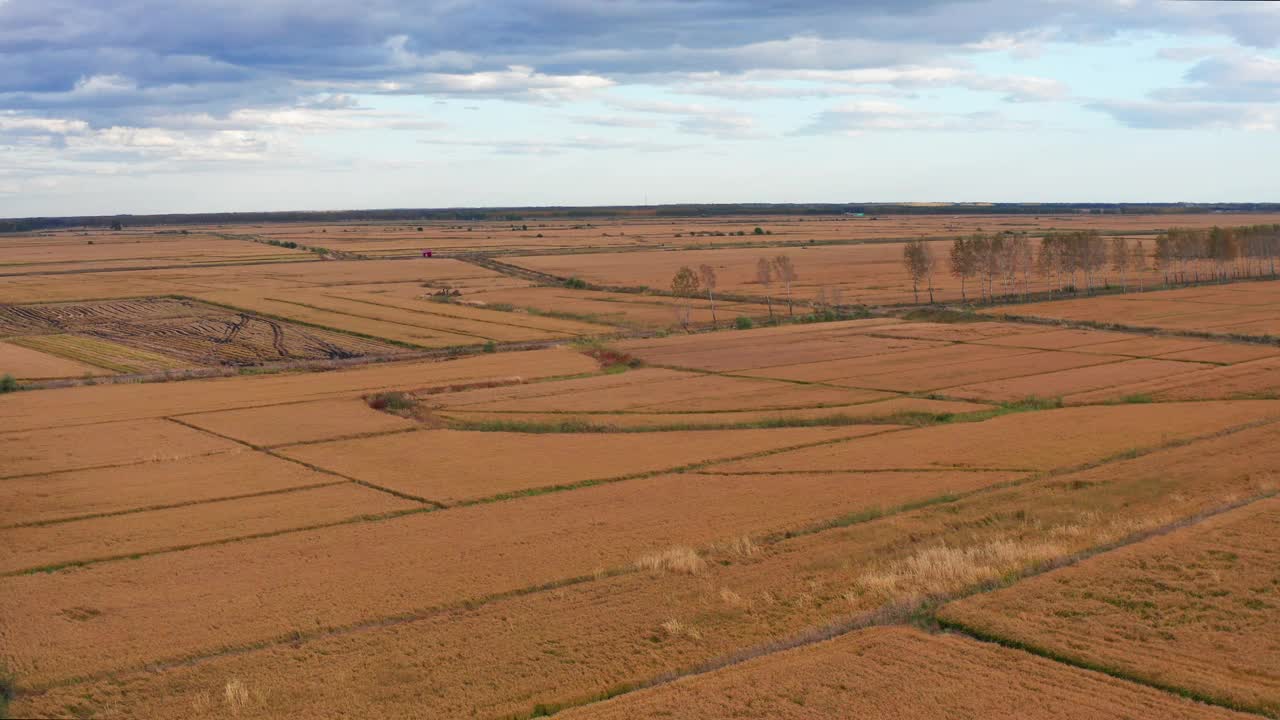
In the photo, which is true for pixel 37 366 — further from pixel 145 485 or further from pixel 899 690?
pixel 899 690

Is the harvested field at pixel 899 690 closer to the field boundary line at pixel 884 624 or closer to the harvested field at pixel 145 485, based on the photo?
the field boundary line at pixel 884 624

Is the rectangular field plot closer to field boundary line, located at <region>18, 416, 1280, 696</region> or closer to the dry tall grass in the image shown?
field boundary line, located at <region>18, 416, 1280, 696</region>

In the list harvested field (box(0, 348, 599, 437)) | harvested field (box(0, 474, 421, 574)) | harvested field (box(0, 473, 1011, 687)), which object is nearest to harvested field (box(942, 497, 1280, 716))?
harvested field (box(0, 473, 1011, 687))

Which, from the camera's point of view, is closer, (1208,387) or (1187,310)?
(1208,387)

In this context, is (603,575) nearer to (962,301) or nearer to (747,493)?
(747,493)

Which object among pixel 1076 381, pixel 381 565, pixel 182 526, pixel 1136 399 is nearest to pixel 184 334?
pixel 182 526
